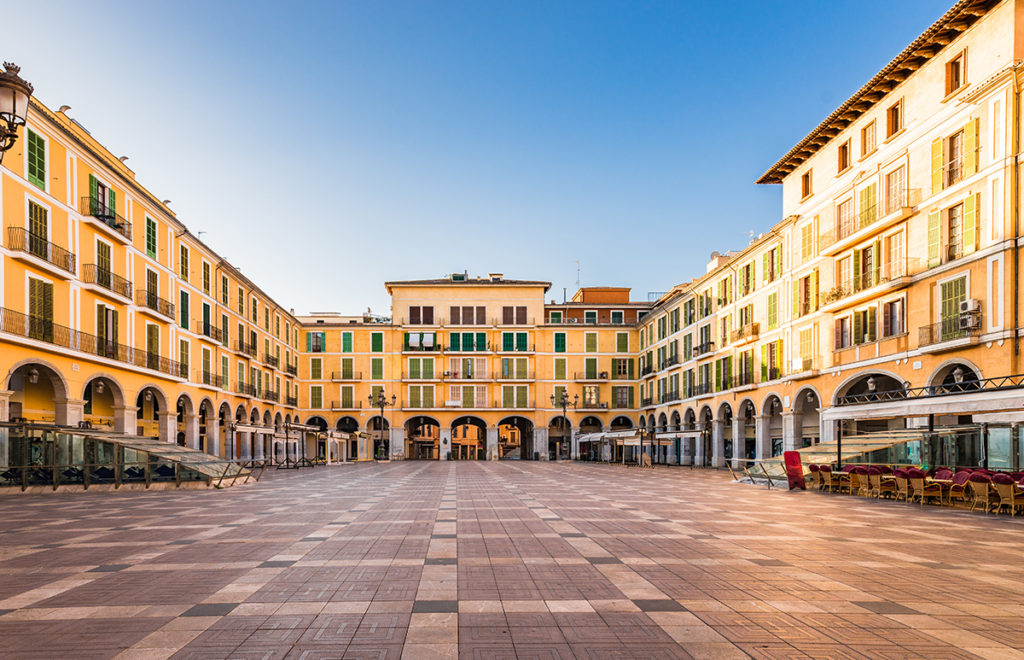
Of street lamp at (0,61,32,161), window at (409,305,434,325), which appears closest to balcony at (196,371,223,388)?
window at (409,305,434,325)

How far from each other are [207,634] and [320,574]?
7.93ft

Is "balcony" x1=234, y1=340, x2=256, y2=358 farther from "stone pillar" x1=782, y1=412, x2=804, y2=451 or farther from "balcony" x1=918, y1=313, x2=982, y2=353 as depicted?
"balcony" x1=918, y1=313, x2=982, y2=353

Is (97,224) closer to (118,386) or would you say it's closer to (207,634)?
(118,386)

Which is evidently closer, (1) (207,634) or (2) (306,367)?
(1) (207,634)

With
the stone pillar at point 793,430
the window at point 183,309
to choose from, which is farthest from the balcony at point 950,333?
the window at point 183,309

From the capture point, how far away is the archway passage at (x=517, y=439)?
68713 mm

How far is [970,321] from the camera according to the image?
23.4m

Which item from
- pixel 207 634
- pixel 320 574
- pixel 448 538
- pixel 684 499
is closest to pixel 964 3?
pixel 684 499

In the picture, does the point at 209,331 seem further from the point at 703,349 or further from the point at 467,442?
the point at 467,442

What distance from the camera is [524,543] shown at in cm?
1053

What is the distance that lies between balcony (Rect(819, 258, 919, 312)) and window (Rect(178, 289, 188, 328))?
32652mm

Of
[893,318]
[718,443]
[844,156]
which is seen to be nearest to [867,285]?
[893,318]

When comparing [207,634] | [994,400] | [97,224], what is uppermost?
[97,224]

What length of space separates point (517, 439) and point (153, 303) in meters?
62.6
